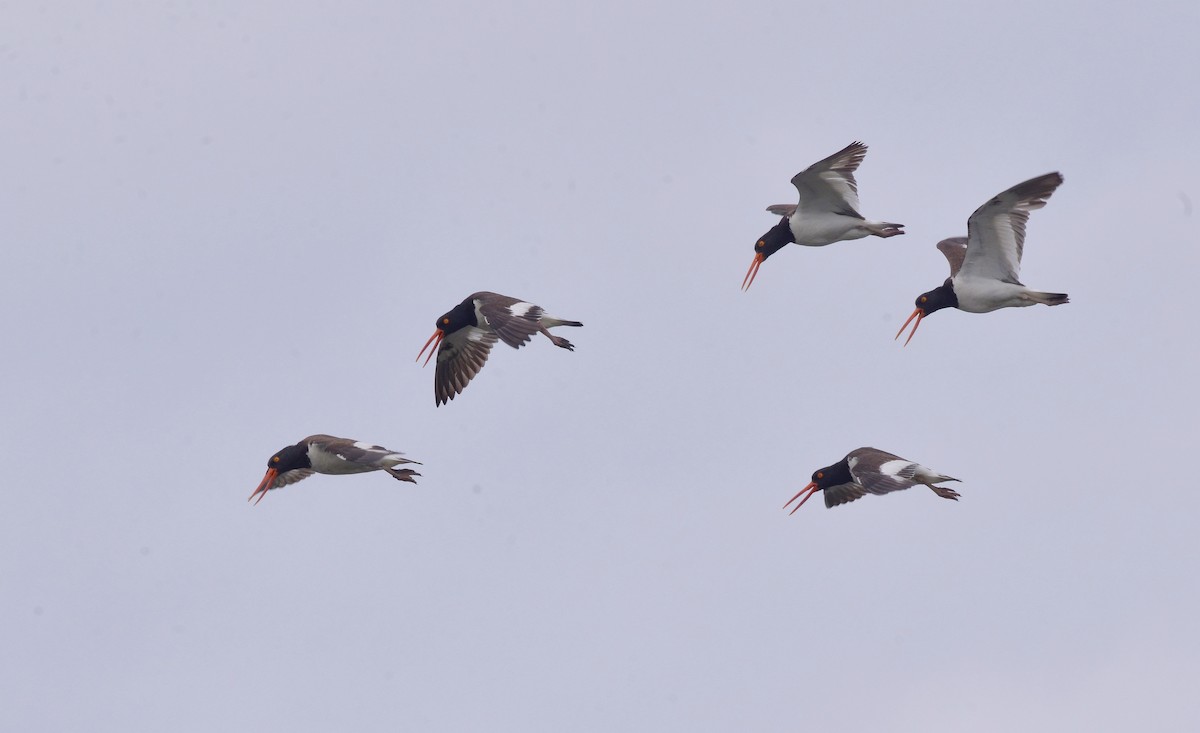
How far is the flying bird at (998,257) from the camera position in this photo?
22.6 m

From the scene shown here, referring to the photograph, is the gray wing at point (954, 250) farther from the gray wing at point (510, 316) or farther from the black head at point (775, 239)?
the gray wing at point (510, 316)

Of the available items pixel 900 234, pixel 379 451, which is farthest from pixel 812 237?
pixel 379 451

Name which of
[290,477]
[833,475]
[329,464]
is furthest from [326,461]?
[833,475]

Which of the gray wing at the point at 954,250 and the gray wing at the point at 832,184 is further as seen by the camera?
the gray wing at the point at 954,250

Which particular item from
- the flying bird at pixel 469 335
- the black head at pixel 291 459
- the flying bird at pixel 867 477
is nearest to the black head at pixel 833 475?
the flying bird at pixel 867 477

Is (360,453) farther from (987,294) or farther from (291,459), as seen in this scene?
(987,294)

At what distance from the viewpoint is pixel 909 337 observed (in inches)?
997

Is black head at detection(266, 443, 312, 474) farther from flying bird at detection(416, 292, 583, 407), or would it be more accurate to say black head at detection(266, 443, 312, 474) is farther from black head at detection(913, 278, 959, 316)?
black head at detection(913, 278, 959, 316)

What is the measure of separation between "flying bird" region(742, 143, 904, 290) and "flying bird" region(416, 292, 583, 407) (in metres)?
3.83

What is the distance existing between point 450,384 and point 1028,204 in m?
9.43

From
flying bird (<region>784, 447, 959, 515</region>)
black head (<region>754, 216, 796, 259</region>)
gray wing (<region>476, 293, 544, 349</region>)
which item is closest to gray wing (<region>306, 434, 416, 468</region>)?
gray wing (<region>476, 293, 544, 349</region>)

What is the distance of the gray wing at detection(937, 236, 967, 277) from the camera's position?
83.1 ft

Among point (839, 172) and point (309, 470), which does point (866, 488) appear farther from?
point (309, 470)

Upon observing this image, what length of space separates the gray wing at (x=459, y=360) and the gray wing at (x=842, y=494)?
5.83 m
